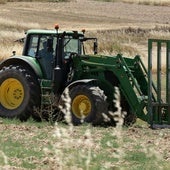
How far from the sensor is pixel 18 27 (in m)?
45.0

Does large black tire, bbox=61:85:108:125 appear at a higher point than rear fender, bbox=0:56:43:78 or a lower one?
lower

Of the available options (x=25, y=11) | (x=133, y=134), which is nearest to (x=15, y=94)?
(x=133, y=134)

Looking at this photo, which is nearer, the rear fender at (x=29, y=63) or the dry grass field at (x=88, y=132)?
the dry grass field at (x=88, y=132)

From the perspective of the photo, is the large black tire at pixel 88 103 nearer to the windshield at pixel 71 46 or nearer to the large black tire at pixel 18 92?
the large black tire at pixel 18 92

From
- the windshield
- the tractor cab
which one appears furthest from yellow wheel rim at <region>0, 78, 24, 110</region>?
the windshield

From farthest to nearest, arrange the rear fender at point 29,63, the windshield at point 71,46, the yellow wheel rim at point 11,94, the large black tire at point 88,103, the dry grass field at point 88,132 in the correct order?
the yellow wheel rim at point 11,94 → the windshield at point 71,46 → the rear fender at point 29,63 → the large black tire at point 88,103 → the dry grass field at point 88,132

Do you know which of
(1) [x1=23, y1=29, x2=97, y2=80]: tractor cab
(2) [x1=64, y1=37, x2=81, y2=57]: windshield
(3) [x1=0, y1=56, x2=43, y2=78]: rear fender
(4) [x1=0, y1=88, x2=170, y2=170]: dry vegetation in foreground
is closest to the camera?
(4) [x1=0, y1=88, x2=170, y2=170]: dry vegetation in foreground

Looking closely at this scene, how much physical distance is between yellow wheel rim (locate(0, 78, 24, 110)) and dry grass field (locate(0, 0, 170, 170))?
865mm

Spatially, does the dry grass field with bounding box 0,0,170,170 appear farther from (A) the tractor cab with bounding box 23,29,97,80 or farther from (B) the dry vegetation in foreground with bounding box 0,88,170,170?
(A) the tractor cab with bounding box 23,29,97,80

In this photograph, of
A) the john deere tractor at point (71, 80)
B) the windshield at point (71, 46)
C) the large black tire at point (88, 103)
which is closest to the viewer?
the large black tire at point (88, 103)

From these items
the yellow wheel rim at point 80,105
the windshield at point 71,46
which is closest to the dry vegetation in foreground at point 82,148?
the yellow wheel rim at point 80,105

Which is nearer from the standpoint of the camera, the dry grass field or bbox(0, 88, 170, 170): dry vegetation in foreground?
the dry grass field

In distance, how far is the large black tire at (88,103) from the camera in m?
12.0

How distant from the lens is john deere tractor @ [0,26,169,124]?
12234mm
